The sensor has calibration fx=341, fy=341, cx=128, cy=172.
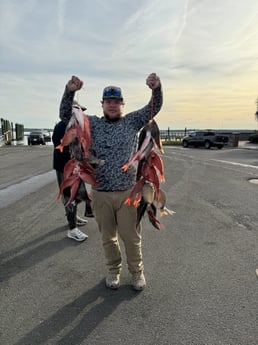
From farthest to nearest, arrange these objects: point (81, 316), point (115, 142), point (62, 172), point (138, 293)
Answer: point (62, 172), point (138, 293), point (115, 142), point (81, 316)

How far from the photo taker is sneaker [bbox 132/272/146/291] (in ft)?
11.6

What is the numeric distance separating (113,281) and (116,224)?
60 cm

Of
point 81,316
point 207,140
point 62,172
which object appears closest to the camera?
point 81,316

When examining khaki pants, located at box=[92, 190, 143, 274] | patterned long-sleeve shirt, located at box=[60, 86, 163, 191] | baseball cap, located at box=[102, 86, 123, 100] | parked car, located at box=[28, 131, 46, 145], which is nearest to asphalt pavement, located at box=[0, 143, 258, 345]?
khaki pants, located at box=[92, 190, 143, 274]

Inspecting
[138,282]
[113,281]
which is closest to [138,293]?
[138,282]

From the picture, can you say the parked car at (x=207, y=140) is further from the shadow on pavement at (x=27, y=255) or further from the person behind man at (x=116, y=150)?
the person behind man at (x=116, y=150)

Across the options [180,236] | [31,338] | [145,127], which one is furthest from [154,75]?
[180,236]

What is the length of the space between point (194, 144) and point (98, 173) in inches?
1201

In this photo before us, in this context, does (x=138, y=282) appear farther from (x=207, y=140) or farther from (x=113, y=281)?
(x=207, y=140)

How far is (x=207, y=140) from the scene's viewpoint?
3164 centimetres

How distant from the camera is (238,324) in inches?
116

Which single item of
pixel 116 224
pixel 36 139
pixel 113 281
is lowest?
pixel 113 281

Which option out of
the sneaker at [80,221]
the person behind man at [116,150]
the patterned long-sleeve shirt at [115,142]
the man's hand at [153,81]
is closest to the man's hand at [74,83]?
the person behind man at [116,150]

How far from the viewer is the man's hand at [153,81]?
3184 millimetres
